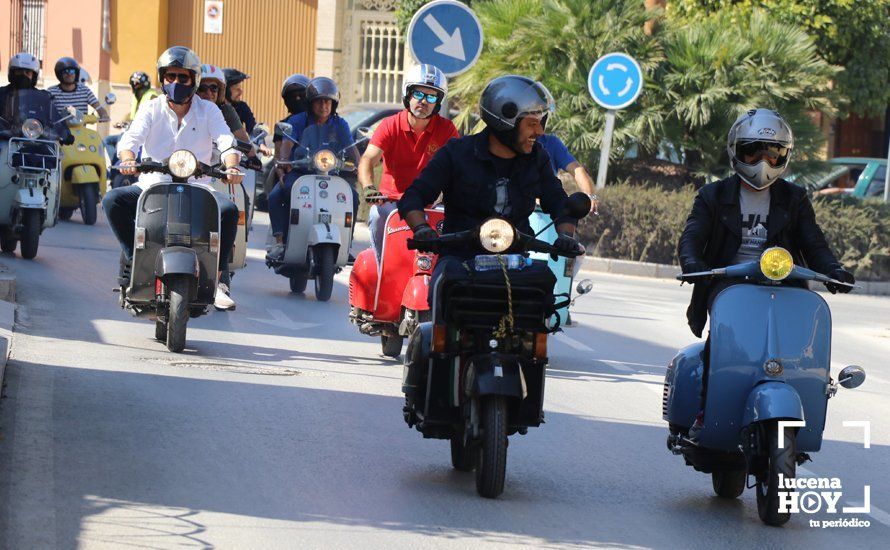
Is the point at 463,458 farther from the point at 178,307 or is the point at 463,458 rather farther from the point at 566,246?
the point at 178,307

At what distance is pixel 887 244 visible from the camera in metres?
22.0

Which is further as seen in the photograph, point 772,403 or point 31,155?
point 31,155

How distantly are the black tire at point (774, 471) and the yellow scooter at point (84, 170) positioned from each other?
13.2 metres

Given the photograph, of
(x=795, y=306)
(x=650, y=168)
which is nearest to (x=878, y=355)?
(x=795, y=306)

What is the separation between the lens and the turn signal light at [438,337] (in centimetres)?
712

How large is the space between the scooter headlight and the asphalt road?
1.00 m

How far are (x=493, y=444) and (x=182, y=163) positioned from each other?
4.38 meters

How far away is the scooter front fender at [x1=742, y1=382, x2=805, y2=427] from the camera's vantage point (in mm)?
6617

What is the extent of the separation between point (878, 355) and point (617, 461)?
6.71m

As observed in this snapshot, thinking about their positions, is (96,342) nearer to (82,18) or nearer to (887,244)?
(887,244)

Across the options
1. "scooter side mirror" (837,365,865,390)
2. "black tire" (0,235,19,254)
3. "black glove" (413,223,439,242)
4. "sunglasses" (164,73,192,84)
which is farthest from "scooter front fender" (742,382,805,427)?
"black tire" (0,235,19,254)

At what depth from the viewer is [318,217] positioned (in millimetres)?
14422

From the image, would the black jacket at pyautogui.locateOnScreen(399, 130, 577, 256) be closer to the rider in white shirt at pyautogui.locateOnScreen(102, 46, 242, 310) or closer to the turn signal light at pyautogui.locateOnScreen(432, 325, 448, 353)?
the turn signal light at pyautogui.locateOnScreen(432, 325, 448, 353)

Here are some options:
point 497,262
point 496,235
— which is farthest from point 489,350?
point 496,235
